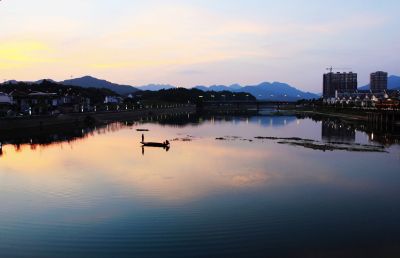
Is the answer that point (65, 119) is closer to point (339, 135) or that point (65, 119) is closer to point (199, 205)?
point (339, 135)

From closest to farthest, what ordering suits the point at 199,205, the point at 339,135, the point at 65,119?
the point at 199,205 < the point at 339,135 < the point at 65,119

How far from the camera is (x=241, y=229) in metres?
15.0

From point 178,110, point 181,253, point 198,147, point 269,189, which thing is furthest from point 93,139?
point 178,110

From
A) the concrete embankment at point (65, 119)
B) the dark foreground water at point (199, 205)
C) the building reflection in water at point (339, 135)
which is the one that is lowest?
the dark foreground water at point (199, 205)

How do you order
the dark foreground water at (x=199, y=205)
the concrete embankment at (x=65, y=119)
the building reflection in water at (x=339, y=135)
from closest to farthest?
the dark foreground water at (x=199, y=205) < the building reflection in water at (x=339, y=135) < the concrete embankment at (x=65, y=119)

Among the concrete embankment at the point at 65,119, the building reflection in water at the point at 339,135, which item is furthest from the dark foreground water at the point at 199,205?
the concrete embankment at the point at 65,119

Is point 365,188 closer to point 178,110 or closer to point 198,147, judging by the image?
point 198,147

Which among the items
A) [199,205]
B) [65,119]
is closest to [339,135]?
[199,205]

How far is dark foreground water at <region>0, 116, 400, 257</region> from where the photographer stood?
1352 centimetres

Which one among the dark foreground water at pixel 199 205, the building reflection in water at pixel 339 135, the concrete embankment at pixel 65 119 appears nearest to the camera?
the dark foreground water at pixel 199 205

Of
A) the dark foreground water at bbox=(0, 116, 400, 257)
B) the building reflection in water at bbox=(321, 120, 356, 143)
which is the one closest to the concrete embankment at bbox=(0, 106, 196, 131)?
the dark foreground water at bbox=(0, 116, 400, 257)

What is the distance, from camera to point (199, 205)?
1866 centimetres

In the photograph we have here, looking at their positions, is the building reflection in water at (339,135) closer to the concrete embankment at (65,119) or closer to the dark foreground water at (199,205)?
the dark foreground water at (199,205)

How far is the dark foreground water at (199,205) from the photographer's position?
13.5 metres
